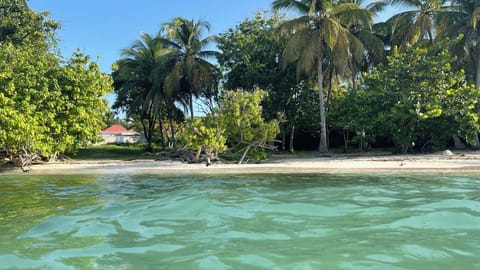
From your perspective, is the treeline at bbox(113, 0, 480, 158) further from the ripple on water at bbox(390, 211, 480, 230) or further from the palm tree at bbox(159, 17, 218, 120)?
the ripple on water at bbox(390, 211, 480, 230)

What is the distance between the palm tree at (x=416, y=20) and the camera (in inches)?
949

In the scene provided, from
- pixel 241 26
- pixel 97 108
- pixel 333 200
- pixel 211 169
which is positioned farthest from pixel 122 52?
pixel 333 200

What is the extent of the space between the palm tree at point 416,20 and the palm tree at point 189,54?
482 inches

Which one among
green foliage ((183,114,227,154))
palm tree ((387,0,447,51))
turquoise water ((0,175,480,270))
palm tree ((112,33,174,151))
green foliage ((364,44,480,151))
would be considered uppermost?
palm tree ((387,0,447,51))

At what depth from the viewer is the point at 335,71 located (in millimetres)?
26172

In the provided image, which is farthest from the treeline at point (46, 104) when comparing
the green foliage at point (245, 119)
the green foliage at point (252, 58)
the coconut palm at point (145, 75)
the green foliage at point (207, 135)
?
the green foliage at point (252, 58)

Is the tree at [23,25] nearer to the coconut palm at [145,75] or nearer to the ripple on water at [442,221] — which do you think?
the coconut palm at [145,75]

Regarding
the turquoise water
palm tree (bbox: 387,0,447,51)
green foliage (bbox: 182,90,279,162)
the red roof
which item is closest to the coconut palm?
green foliage (bbox: 182,90,279,162)

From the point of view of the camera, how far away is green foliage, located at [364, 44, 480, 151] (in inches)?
786

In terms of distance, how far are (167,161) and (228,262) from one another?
16157 mm

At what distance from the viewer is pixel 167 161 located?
2045 cm

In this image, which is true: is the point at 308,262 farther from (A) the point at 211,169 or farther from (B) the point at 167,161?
(B) the point at 167,161

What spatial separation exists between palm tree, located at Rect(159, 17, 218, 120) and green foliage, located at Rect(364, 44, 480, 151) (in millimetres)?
11343

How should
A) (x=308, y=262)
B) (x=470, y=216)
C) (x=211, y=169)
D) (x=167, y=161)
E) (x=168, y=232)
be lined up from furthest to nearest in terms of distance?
(x=167, y=161) < (x=211, y=169) < (x=470, y=216) < (x=168, y=232) < (x=308, y=262)
